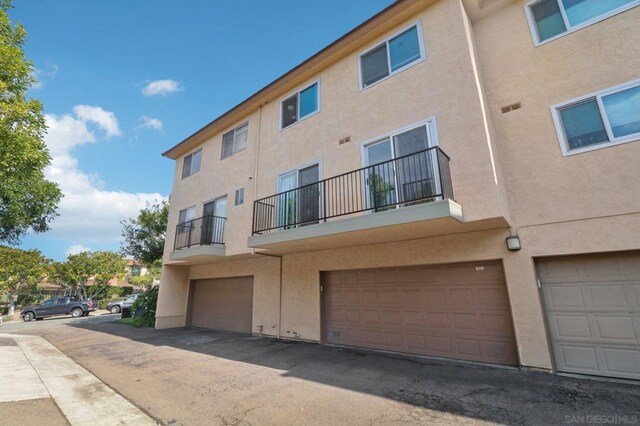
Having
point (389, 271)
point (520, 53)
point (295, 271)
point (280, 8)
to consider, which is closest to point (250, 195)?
point (295, 271)

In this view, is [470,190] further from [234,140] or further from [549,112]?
[234,140]

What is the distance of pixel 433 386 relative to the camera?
200 inches

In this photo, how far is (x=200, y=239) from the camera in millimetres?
12008

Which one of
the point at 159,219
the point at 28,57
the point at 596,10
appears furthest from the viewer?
the point at 159,219

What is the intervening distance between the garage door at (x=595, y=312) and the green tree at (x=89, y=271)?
39.6 meters

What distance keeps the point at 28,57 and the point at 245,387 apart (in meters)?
15.0

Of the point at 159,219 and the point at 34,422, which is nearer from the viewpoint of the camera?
the point at 34,422

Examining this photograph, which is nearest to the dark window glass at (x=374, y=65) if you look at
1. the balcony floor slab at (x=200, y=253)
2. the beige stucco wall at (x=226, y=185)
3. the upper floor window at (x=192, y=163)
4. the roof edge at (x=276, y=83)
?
the roof edge at (x=276, y=83)

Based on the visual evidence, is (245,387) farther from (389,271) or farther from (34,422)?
(389,271)

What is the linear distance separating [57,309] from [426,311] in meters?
29.7

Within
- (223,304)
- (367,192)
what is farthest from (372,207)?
(223,304)

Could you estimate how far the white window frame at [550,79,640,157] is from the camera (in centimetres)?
542

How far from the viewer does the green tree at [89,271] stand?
30422mm

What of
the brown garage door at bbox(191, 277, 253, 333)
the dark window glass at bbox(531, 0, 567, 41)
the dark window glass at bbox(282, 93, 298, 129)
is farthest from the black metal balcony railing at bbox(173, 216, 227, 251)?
the dark window glass at bbox(531, 0, 567, 41)
